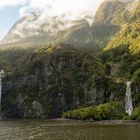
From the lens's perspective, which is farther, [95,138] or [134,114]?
[134,114]

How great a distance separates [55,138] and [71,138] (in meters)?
4.64

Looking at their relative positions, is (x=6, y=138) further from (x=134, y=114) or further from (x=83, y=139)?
(x=134, y=114)

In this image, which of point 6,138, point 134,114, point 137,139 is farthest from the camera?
point 134,114

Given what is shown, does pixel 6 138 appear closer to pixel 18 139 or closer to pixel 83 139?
pixel 18 139

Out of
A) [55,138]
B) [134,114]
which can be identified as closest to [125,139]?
[55,138]

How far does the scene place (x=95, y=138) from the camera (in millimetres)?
107625

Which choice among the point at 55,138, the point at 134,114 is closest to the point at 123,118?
the point at 134,114

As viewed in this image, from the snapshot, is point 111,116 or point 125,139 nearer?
point 125,139

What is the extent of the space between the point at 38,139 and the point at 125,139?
23.8m

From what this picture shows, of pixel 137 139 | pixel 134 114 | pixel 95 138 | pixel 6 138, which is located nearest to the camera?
pixel 137 139

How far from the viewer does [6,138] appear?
115 m

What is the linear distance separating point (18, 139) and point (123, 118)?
Result: 298 feet

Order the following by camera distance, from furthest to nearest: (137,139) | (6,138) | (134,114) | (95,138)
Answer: (134,114) → (6,138) → (95,138) → (137,139)

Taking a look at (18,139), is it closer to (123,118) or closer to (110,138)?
(110,138)
